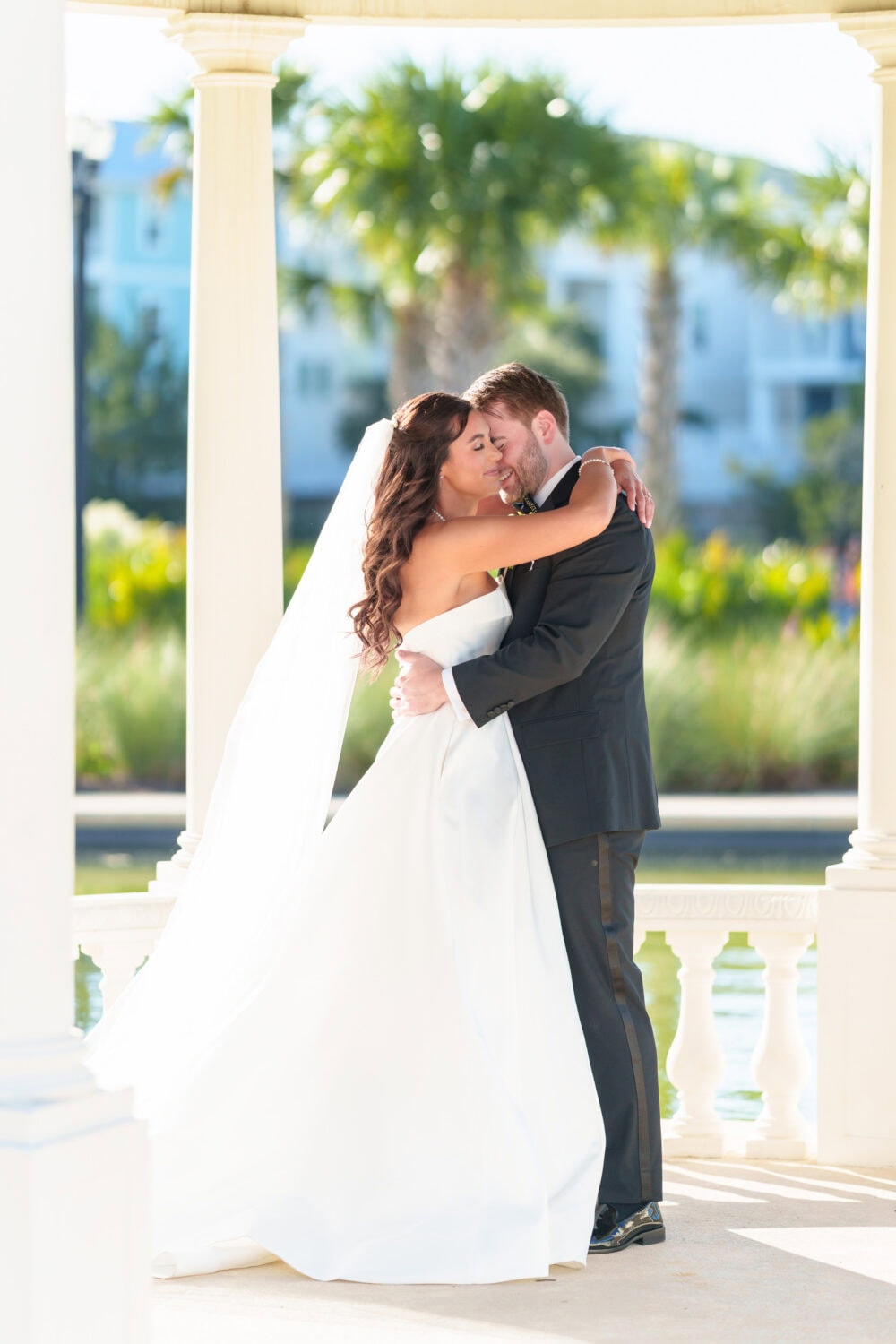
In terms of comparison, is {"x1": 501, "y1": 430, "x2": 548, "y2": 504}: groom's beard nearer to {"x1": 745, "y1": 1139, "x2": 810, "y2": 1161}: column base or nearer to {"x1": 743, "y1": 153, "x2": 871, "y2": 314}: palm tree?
{"x1": 745, "y1": 1139, "x2": 810, "y2": 1161}: column base

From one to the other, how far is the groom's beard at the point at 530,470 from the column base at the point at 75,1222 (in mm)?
2549

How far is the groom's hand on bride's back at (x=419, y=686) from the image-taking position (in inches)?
215

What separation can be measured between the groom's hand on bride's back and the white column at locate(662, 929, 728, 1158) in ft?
5.70

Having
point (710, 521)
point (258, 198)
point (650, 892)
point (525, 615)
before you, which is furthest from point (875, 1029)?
point (710, 521)

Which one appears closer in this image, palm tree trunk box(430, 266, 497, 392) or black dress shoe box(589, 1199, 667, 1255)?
black dress shoe box(589, 1199, 667, 1255)

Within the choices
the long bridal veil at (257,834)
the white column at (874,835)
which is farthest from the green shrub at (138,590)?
the long bridal veil at (257,834)

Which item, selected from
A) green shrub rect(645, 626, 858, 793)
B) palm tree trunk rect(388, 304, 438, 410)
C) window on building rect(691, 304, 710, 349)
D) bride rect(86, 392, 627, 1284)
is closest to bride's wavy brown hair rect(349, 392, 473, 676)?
bride rect(86, 392, 627, 1284)

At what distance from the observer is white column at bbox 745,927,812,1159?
6652mm

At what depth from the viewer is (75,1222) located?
11.7 ft

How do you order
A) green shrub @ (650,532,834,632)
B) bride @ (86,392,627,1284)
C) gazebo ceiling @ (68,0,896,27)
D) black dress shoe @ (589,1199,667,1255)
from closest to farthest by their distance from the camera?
bride @ (86,392,627,1284), black dress shoe @ (589,1199,667,1255), gazebo ceiling @ (68,0,896,27), green shrub @ (650,532,834,632)

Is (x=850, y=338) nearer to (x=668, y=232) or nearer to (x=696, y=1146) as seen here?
(x=668, y=232)

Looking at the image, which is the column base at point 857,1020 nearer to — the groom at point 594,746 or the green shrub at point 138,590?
the groom at point 594,746

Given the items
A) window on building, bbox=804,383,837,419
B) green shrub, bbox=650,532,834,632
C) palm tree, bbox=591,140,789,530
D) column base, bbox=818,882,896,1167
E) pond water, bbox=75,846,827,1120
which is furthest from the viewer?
window on building, bbox=804,383,837,419

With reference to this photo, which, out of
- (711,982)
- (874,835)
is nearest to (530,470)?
(874,835)
